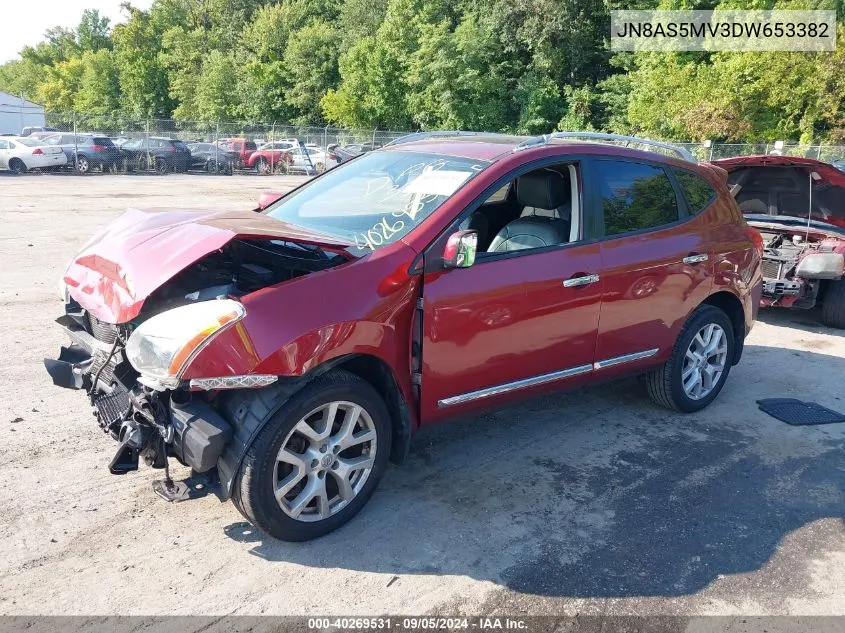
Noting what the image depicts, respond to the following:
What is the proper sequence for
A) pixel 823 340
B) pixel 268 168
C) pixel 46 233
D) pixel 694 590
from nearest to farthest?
pixel 694 590
pixel 823 340
pixel 46 233
pixel 268 168

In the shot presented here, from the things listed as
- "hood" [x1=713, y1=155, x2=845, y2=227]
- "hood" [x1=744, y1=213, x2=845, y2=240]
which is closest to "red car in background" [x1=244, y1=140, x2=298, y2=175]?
"hood" [x1=713, y1=155, x2=845, y2=227]

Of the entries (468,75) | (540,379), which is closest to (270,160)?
(468,75)

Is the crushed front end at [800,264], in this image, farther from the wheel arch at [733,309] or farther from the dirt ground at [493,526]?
the dirt ground at [493,526]

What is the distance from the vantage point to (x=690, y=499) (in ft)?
12.7

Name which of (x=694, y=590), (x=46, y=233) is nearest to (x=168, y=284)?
(x=694, y=590)

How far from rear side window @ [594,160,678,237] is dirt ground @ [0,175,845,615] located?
4.73ft

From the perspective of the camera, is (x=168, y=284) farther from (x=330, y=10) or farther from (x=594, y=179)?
(x=330, y=10)

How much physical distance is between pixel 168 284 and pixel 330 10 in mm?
72185

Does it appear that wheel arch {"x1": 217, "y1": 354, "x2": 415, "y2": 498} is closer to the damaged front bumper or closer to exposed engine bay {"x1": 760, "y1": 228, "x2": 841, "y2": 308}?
the damaged front bumper

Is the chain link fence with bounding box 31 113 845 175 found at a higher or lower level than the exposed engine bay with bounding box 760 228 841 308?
higher

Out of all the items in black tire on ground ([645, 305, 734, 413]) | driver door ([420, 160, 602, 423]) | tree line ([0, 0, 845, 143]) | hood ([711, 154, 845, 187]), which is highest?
tree line ([0, 0, 845, 143])

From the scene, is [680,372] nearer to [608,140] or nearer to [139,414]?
[608,140]

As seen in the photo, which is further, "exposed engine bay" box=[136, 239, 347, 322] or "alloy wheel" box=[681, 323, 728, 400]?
"alloy wheel" box=[681, 323, 728, 400]

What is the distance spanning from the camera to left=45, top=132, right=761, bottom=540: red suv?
2.98 m
